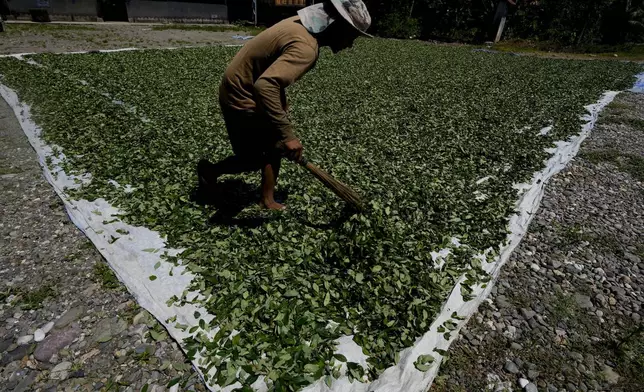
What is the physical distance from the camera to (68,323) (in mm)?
2332

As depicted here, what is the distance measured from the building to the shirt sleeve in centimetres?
2163

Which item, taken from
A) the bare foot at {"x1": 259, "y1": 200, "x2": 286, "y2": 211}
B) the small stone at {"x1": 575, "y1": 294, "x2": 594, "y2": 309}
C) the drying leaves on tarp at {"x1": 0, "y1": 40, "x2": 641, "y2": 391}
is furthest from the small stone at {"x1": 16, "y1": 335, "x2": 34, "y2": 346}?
the small stone at {"x1": 575, "y1": 294, "x2": 594, "y2": 309}

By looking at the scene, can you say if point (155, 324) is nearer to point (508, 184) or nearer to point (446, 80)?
point (508, 184)

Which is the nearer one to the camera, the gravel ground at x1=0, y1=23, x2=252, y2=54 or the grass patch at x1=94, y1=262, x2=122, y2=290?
the grass patch at x1=94, y1=262, x2=122, y2=290

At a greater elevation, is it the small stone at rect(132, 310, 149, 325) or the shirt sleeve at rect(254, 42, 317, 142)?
the shirt sleeve at rect(254, 42, 317, 142)

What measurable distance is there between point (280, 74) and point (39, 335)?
6.92 feet

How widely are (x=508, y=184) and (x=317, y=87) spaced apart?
16.7 ft

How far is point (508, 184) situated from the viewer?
13.5 feet

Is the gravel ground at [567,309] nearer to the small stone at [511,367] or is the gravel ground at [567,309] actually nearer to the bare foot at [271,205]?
the small stone at [511,367]

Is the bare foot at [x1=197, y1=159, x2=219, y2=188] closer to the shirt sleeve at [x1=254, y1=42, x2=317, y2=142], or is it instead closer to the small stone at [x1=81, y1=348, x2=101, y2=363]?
the shirt sleeve at [x1=254, y1=42, x2=317, y2=142]

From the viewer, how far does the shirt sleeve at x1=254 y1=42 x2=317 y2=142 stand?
2.37 metres

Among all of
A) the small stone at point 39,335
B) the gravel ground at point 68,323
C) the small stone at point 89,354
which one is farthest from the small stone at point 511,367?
the small stone at point 39,335

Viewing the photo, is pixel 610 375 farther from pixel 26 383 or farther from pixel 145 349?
pixel 26 383

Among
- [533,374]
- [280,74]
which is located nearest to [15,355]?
[280,74]
